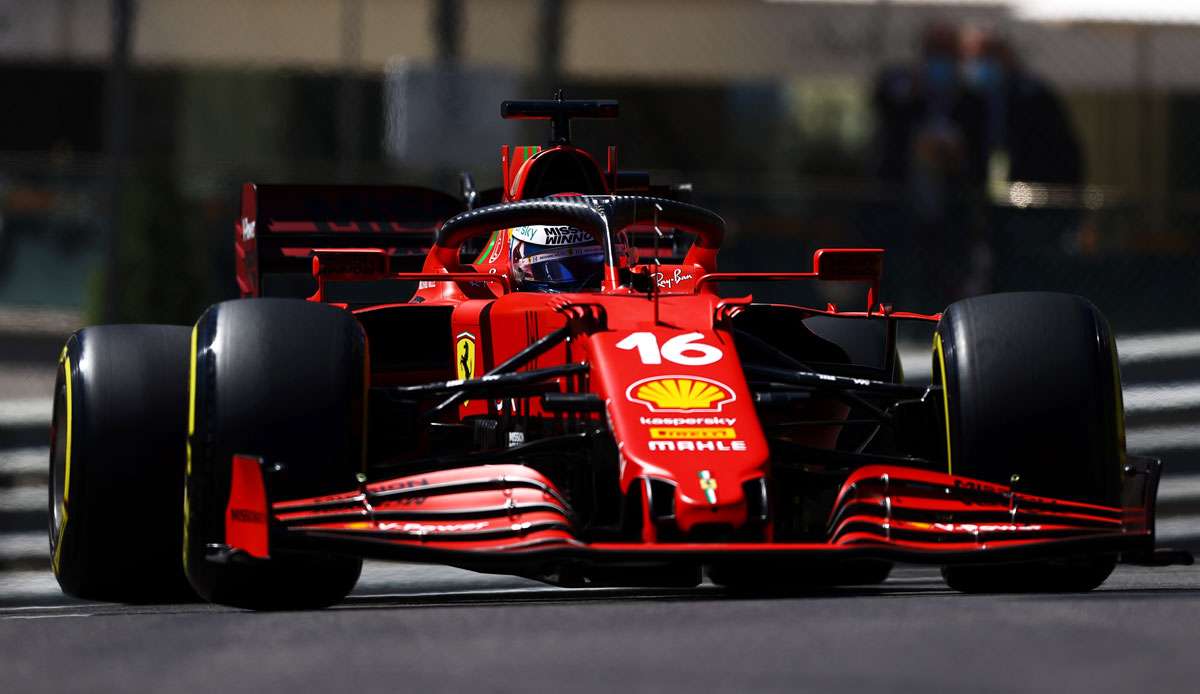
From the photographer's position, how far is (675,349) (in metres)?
6.45

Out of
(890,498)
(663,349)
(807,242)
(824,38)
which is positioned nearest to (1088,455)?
(890,498)

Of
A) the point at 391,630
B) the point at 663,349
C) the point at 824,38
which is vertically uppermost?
the point at 824,38

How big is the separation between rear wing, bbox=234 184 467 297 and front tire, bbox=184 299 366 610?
2.61 m

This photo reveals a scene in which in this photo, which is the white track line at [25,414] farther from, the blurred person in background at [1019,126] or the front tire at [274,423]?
the blurred person in background at [1019,126]

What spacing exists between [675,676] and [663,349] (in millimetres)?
2033

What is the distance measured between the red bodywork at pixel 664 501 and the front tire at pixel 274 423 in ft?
0.26

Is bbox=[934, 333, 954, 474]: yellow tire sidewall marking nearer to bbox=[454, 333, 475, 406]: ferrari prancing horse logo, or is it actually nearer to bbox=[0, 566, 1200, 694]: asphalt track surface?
bbox=[0, 566, 1200, 694]: asphalt track surface

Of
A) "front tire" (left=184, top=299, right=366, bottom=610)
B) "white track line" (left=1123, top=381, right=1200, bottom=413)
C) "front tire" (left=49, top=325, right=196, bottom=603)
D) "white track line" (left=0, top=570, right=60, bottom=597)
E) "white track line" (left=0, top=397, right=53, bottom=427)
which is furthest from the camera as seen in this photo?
"white track line" (left=1123, top=381, right=1200, bottom=413)

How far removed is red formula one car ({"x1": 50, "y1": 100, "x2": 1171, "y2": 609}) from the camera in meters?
5.92

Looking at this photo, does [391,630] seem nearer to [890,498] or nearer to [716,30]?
[890,498]

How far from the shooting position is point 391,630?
544 centimetres

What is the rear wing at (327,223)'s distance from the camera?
8.95m

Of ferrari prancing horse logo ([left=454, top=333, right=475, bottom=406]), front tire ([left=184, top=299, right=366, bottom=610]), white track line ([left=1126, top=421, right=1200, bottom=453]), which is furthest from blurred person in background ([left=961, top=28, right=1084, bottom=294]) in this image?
front tire ([left=184, top=299, right=366, bottom=610])

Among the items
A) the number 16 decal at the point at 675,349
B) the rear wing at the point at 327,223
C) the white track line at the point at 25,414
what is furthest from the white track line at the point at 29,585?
the number 16 decal at the point at 675,349
